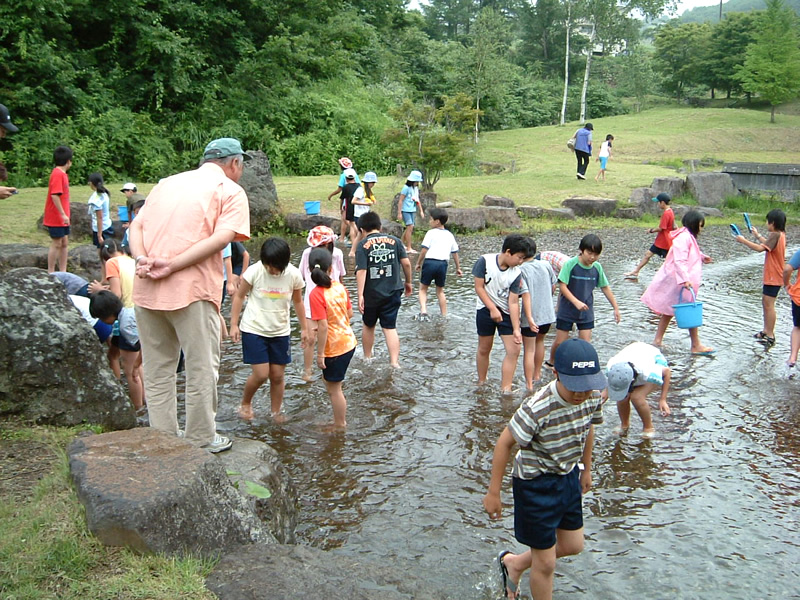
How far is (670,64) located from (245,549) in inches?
2177

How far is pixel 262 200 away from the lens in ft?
52.3

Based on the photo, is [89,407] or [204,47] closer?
[89,407]

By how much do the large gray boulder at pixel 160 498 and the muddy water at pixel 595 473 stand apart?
82 centimetres

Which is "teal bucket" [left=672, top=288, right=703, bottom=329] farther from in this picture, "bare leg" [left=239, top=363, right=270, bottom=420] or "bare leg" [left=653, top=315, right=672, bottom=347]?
"bare leg" [left=239, top=363, right=270, bottom=420]

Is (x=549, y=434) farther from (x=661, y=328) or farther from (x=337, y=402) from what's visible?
(x=661, y=328)

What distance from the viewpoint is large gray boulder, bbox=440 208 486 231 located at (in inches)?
653

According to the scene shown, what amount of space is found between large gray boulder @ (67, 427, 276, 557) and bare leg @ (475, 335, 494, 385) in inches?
143

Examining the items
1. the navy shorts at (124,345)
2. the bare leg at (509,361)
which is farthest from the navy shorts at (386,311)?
the navy shorts at (124,345)

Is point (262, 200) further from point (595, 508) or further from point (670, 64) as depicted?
point (670, 64)

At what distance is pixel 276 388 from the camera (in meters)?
6.30

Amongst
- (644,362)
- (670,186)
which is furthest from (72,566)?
A: (670,186)

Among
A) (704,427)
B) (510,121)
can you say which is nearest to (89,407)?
(704,427)

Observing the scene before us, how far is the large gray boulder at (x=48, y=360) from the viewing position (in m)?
4.96

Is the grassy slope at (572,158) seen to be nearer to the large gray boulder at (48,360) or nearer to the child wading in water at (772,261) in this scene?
the large gray boulder at (48,360)
